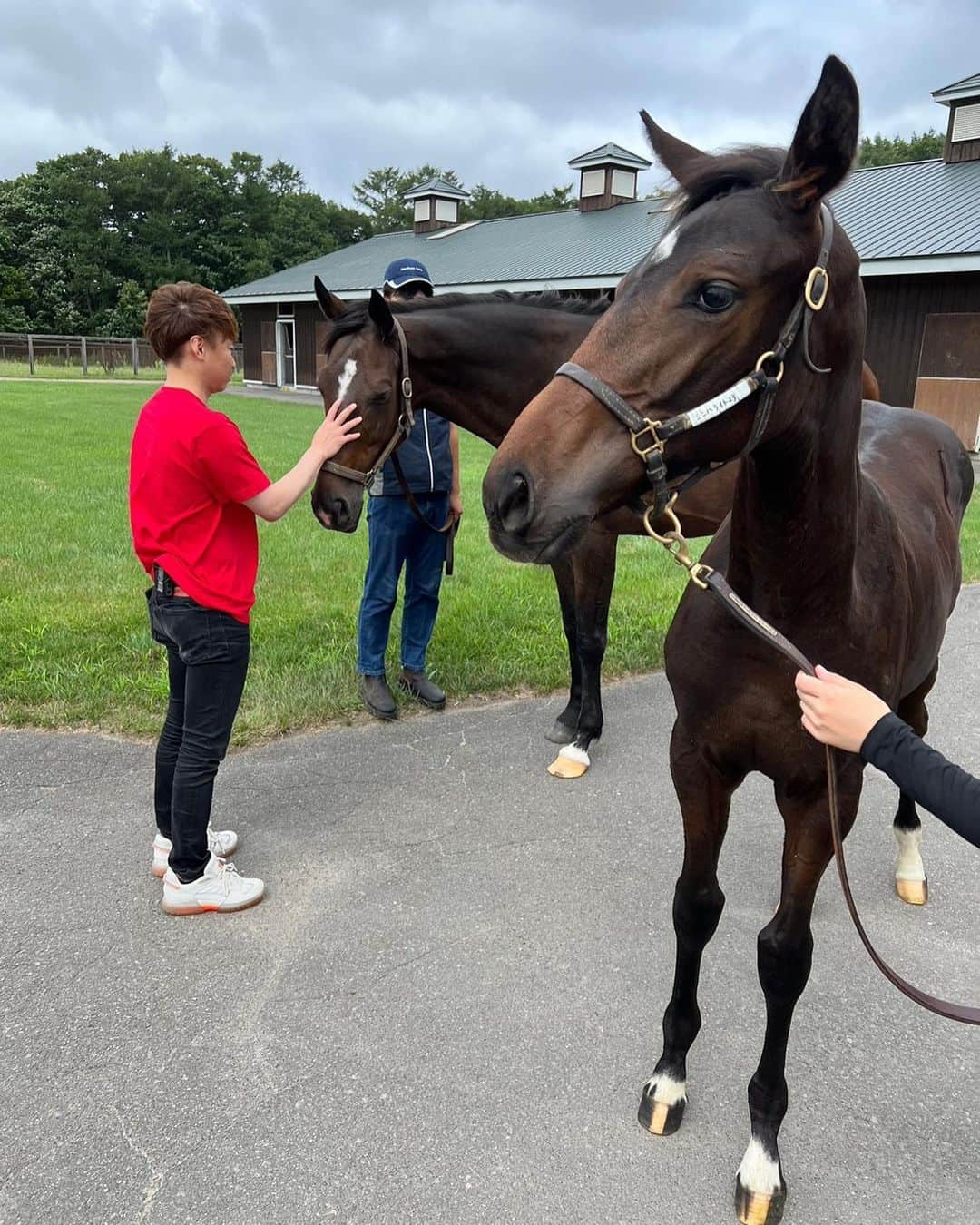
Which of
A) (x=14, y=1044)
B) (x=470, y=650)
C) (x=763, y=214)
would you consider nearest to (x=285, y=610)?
(x=470, y=650)

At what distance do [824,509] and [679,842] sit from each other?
203cm

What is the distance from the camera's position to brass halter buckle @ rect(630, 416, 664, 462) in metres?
1.42

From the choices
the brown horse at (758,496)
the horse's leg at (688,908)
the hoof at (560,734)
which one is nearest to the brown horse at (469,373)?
the hoof at (560,734)

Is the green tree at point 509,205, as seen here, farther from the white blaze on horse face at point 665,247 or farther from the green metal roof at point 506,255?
the white blaze on horse face at point 665,247

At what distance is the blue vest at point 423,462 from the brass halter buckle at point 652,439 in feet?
10.3

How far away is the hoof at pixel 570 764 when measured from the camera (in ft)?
13.0

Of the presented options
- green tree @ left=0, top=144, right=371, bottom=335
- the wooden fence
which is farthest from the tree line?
the wooden fence

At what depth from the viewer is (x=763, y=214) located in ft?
4.77

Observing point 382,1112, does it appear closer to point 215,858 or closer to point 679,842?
point 215,858

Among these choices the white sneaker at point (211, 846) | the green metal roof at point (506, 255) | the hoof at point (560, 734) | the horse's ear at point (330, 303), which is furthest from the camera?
the green metal roof at point (506, 255)

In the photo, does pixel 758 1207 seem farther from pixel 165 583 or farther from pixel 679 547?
pixel 165 583

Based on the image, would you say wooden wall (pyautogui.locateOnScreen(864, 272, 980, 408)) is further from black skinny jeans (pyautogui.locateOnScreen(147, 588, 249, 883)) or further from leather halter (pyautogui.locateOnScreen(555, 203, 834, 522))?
leather halter (pyautogui.locateOnScreen(555, 203, 834, 522))

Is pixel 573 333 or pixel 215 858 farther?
pixel 573 333

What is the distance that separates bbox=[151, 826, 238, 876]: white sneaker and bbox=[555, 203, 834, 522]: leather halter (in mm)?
2210
